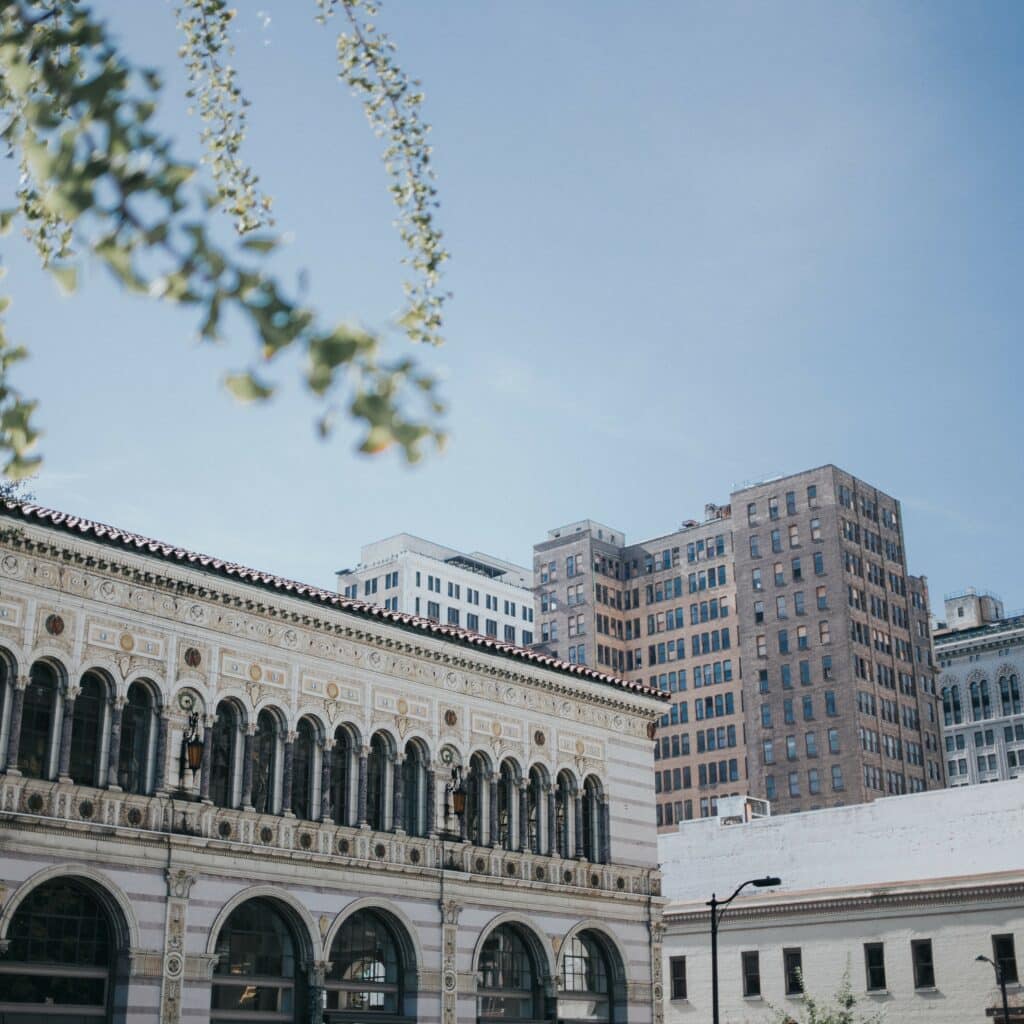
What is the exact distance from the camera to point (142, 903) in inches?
1226

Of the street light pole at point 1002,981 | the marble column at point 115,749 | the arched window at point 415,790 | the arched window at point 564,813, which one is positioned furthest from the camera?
the street light pole at point 1002,981

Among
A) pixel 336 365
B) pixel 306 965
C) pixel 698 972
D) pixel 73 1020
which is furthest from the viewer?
pixel 698 972

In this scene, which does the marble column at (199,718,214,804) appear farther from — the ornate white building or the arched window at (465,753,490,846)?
the arched window at (465,753,490,846)

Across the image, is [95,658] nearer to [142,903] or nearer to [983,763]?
[142,903]

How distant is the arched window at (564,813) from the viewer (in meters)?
41.9

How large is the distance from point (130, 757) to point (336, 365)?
26.0 metres

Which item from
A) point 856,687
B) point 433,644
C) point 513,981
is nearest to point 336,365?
point 433,644

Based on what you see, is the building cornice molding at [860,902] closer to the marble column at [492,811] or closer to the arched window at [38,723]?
the marble column at [492,811]

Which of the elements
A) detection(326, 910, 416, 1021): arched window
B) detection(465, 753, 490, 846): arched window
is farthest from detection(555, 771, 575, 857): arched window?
detection(326, 910, 416, 1021): arched window

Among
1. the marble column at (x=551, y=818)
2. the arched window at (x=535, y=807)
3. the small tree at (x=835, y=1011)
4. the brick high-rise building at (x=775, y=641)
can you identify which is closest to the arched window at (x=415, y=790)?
the arched window at (x=535, y=807)

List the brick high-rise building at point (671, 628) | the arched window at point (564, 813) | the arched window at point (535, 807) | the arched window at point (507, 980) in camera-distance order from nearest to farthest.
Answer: the arched window at point (507, 980) < the arched window at point (535, 807) < the arched window at point (564, 813) < the brick high-rise building at point (671, 628)

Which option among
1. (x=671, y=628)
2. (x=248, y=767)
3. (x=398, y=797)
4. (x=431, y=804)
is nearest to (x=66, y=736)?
(x=248, y=767)

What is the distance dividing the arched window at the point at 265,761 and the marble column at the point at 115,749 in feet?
12.4

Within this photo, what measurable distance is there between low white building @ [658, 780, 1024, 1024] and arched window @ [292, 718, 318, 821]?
2412 centimetres
